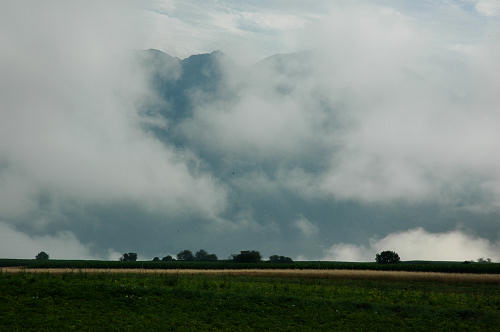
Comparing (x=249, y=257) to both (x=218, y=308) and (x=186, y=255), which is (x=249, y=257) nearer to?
(x=186, y=255)

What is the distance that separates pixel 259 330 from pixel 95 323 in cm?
1105

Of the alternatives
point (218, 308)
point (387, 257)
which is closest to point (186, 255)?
point (387, 257)

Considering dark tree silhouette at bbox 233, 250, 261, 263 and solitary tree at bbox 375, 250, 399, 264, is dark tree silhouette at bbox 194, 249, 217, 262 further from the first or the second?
solitary tree at bbox 375, 250, 399, 264

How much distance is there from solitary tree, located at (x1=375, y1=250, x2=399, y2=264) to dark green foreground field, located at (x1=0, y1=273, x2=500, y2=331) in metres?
62.9

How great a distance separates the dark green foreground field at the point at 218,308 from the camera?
36750mm

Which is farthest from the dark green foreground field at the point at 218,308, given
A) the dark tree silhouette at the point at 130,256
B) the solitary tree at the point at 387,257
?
the dark tree silhouette at the point at 130,256

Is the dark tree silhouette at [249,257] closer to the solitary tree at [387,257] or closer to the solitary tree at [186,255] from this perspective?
the solitary tree at [387,257]

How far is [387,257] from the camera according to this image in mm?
112750

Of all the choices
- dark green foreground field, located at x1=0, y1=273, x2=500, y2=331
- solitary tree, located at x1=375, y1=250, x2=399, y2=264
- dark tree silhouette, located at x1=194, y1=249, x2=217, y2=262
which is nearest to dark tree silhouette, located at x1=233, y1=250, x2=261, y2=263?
solitary tree, located at x1=375, y1=250, x2=399, y2=264

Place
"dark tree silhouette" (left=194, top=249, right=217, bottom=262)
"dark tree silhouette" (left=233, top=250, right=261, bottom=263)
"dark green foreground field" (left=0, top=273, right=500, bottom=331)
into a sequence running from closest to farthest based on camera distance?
"dark green foreground field" (left=0, top=273, right=500, bottom=331)
"dark tree silhouette" (left=233, top=250, right=261, bottom=263)
"dark tree silhouette" (left=194, top=249, right=217, bottom=262)

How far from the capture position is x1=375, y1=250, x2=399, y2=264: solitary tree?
112 m

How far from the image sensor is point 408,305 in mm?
43281

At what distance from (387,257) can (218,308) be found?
258 ft

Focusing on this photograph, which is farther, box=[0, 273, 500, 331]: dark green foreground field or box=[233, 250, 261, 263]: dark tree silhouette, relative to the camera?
box=[233, 250, 261, 263]: dark tree silhouette
